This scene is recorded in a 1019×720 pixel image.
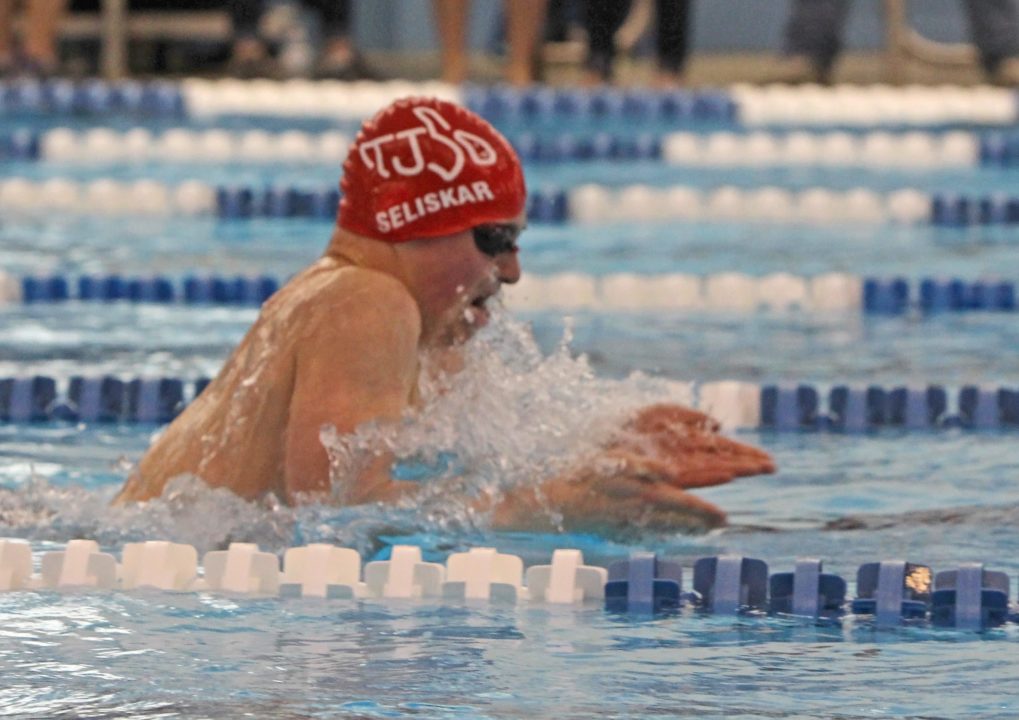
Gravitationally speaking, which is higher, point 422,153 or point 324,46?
point 324,46

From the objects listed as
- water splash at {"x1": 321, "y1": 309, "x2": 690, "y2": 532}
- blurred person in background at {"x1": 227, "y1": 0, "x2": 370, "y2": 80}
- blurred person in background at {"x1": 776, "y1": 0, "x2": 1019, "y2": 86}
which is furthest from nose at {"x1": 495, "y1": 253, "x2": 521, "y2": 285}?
blurred person in background at {"x1": 776, "y1": 0, "x2": 1019, "y2": 86}

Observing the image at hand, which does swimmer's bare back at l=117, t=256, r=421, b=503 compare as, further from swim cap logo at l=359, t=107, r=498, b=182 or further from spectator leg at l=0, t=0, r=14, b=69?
spectator leg at l=0, t=0, r=14, b=69

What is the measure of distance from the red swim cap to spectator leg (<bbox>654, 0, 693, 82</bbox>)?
6330 mm

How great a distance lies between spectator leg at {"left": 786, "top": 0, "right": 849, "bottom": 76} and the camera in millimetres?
10445

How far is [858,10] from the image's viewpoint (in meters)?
12.9

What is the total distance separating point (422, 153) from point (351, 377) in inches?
16.6

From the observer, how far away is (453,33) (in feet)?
31.9

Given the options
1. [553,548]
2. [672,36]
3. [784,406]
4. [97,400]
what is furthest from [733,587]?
[672,36]

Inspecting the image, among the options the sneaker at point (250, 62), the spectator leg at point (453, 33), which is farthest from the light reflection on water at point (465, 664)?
the sneaker at point (250, 62)

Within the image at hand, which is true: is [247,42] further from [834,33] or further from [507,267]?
[507,267]

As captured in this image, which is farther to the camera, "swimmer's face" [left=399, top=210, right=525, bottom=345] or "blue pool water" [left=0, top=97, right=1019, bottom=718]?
"swimmer's face" [left=399, top=210, right=525, bottom=345]

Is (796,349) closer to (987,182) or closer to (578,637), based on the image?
(578,637)

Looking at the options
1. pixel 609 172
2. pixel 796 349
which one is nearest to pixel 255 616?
pixel 796 349

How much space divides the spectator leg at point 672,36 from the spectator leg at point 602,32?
0.23 metres
